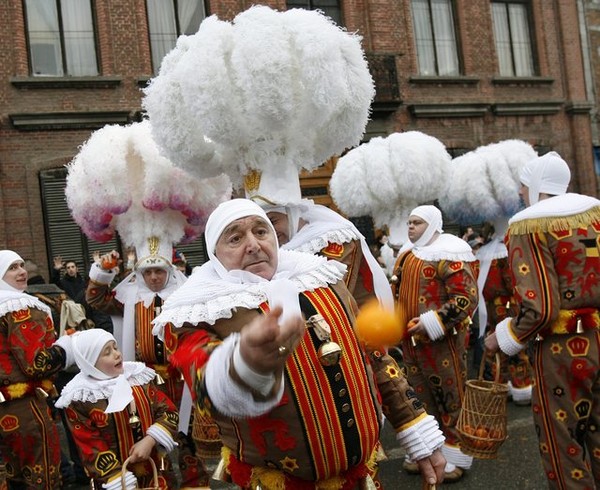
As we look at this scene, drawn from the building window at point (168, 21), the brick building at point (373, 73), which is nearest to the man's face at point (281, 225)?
the brick building at point (373, 73)

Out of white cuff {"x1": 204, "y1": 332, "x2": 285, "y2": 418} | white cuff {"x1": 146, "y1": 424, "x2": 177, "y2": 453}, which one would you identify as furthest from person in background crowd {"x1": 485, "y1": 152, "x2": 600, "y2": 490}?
white cuff {"x1": 204, "y1": 332, "x2": 285, "y2": 418}

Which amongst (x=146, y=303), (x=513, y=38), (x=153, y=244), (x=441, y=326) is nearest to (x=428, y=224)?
(x=441, y=326)

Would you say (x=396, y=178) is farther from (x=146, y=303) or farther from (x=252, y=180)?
(x=252, y=180)

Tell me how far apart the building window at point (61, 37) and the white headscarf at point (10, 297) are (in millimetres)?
8585

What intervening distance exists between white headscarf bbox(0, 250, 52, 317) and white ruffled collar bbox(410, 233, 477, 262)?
8.86 feet

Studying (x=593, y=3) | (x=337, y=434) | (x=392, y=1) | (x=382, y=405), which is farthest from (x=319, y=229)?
(x=593, y=3)

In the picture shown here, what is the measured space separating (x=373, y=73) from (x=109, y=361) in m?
11.6

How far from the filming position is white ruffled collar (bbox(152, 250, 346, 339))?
6.98 feet

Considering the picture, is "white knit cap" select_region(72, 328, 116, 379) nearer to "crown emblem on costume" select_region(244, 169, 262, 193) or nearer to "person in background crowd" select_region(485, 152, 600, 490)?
"crown emblem on costume" select_region(244, 169, 262, 193)

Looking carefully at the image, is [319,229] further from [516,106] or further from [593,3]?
[593,3]

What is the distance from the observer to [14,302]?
13.9 ft

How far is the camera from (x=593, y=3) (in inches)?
691

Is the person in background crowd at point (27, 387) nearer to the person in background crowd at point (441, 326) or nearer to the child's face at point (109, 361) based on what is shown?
the child's face at point (109, 361)

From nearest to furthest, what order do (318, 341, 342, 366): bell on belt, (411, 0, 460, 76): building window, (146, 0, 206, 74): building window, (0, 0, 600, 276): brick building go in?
(318, 341, 342, 366): bell on belt, (0, 0, 600, 276): brick building, (146, 0, 206, 74): building window, (411, 0, 460, 76): building window
